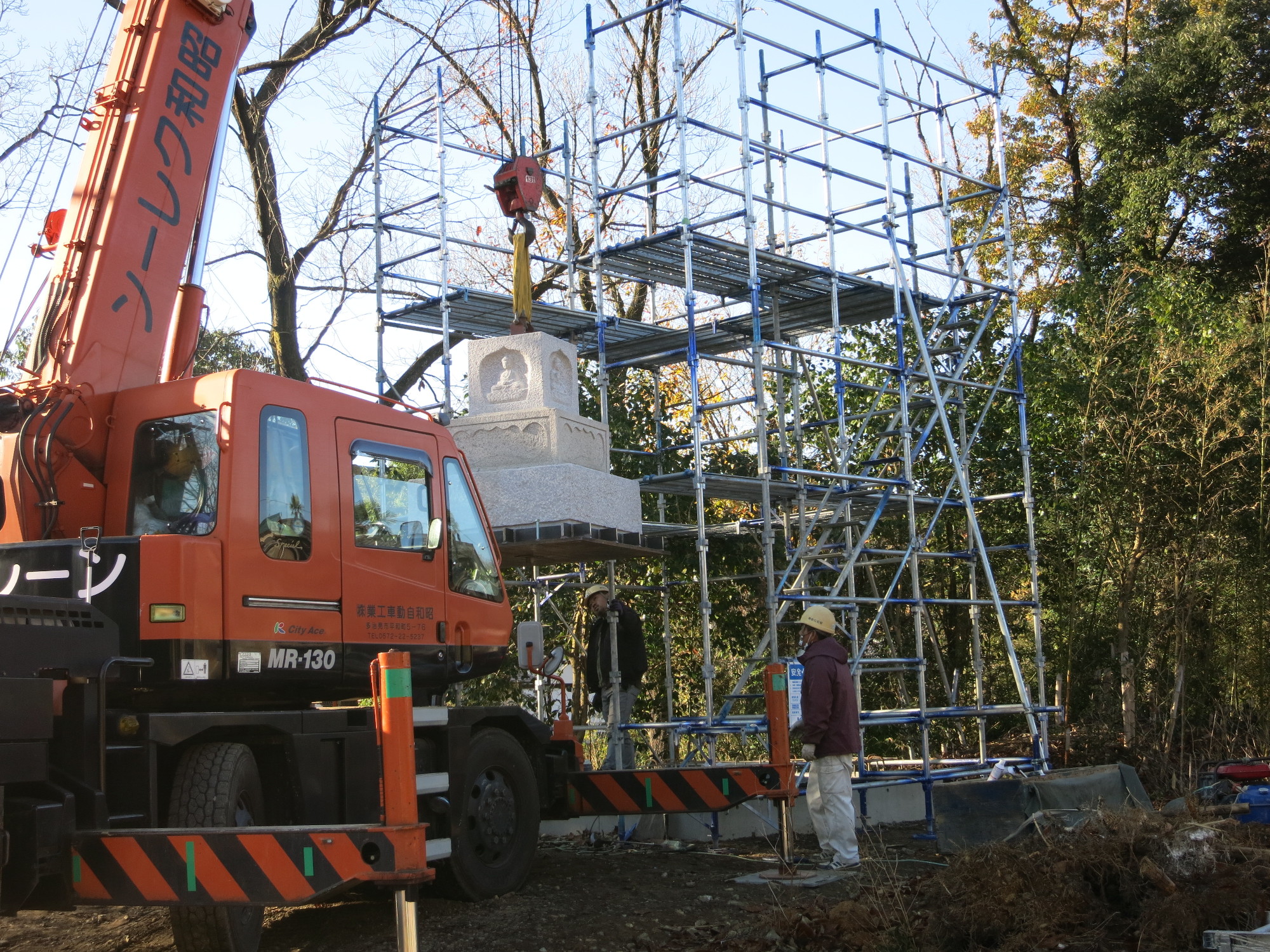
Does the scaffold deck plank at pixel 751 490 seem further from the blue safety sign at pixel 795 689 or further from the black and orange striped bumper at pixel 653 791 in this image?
the black and orange striped bumper at pixel 653 791

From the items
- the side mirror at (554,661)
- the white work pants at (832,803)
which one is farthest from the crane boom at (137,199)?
the white work pants at (832,803)

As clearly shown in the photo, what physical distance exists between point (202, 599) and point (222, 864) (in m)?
1.33

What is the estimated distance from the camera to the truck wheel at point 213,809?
5.77m

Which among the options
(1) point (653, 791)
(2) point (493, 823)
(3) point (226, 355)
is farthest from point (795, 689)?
(3) point (226, 355)

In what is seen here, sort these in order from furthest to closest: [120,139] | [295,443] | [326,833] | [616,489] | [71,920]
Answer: [616,489]
[71,920]
[120,139]
[295,443]
[326,833]

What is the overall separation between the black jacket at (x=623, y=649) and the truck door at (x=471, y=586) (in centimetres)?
296

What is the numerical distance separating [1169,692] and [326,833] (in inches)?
401

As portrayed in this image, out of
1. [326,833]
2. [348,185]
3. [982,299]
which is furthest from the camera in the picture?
[348,185]

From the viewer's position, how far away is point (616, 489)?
1004 centimetres

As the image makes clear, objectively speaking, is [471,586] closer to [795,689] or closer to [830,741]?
[830,741]

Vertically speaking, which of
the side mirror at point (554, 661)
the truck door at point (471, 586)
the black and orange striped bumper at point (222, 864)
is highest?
the truck door at point (471, 586)

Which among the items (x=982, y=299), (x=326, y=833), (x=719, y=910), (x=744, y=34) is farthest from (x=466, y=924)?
(x=982, y=299)

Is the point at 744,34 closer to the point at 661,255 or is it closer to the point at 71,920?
the point at 661,255

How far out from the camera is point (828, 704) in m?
8.84
